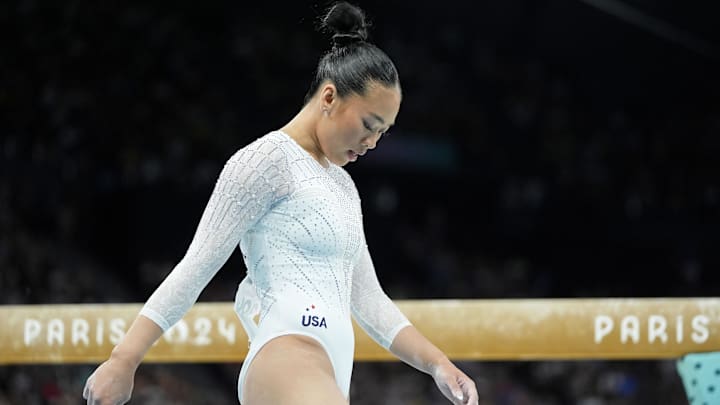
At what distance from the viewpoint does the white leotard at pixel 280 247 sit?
183 cm

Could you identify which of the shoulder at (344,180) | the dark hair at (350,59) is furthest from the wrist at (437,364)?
the dark hair at (350,59)

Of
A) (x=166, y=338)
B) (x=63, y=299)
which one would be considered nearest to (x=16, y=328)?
(x=166, y=338)

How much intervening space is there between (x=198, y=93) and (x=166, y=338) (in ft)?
22.9

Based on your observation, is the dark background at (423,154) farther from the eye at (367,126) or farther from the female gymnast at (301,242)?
the eye at (367,126)

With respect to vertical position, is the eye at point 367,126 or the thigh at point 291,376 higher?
the eye at point 367,126

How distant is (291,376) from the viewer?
69.0 inches

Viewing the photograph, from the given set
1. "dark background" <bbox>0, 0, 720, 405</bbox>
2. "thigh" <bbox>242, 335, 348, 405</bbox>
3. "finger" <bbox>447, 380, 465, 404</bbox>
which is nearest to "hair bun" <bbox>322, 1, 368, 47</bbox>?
"thigh" <bbox>242, 335, 348, 405</bbox>

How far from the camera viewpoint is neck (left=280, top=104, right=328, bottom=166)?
6.44 ft

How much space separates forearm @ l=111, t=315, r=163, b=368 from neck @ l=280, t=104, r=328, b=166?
48 cm

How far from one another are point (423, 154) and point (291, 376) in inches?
357

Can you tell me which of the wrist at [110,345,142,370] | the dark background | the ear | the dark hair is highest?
the dark hair

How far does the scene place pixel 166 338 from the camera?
363 cm

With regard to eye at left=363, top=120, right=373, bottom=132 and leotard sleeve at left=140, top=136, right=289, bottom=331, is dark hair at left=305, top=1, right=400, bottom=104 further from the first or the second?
leotard sleeve at left=140, top=136, right=289, bottom=331

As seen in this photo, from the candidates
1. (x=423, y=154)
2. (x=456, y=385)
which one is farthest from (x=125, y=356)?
(x=423, y=154)
